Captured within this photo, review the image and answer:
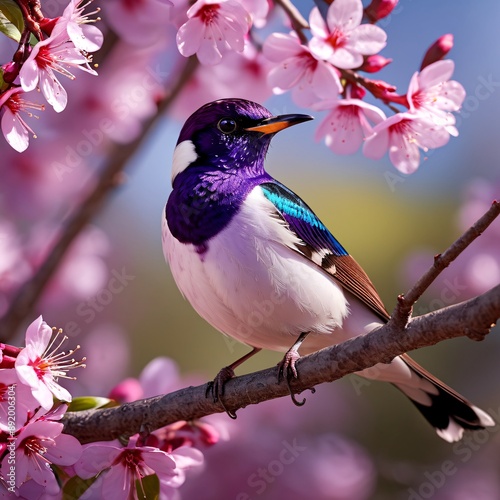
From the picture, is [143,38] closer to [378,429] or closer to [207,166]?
[207,166]

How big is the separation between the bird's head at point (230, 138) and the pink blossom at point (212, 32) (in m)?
0.26

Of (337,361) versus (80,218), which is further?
(80,218)

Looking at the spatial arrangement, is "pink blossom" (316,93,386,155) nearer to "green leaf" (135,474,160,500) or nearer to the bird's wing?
the bird's wing

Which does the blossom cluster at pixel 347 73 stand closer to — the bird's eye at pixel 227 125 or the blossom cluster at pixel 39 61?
the bird's eye at pixel 227 125

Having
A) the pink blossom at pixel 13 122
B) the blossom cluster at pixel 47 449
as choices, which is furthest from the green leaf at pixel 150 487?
the pink blossom at pixel 13 122

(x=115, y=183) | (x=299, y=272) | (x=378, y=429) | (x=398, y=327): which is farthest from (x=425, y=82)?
(x=378, y=429)

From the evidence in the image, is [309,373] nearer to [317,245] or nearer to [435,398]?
[317,245]

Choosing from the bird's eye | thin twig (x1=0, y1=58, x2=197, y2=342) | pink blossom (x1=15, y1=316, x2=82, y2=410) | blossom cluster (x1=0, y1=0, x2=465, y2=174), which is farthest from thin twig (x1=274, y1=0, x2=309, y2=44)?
pink blossom (x1=15, y1=316, x2=82, y2=410)

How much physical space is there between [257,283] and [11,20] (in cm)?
86

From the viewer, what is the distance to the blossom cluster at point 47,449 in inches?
66.9

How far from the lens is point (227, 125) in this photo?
2285 millimetres

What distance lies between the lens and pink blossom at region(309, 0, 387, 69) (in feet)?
6.57

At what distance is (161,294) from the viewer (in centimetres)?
395

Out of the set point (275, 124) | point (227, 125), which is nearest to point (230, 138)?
point (227, 125)
